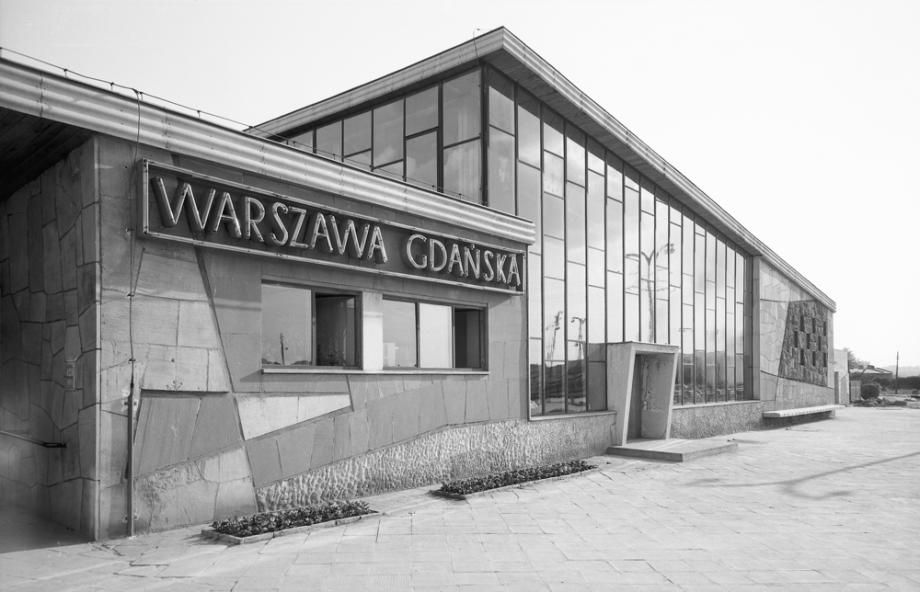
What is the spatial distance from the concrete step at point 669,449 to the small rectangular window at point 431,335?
566 centimetres

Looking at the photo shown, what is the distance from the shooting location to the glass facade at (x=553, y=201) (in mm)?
16047

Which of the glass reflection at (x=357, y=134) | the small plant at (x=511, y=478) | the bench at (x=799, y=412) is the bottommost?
the bench at (x=799, y=412)

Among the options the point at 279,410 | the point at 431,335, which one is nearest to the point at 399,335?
the point at 431,335

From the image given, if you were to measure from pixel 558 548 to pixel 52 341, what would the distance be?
715 centimetres

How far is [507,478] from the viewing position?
530 inches

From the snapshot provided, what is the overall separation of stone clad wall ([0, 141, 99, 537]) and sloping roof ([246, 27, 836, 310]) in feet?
16.6

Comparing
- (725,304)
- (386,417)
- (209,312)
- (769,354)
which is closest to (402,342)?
(386,417)

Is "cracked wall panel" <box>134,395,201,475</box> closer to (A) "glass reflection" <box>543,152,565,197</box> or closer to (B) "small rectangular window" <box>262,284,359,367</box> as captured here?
(B) "small rectangular window" <box>262,284,359,367</box>

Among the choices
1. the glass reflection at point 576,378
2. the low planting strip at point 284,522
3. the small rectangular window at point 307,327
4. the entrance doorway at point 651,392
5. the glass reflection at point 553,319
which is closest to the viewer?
the low planting strip at point 284,522

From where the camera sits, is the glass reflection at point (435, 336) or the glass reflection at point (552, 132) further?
the glass reflection at point (552, 132)

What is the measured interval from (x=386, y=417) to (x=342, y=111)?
8996 mm

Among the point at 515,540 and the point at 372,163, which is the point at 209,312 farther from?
the point at 372,163

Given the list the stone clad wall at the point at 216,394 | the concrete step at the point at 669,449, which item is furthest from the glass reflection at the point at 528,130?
the concrete step at the point at 669,449

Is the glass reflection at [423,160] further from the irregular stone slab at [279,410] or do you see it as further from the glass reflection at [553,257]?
the irregular stone slab at [279,410]
